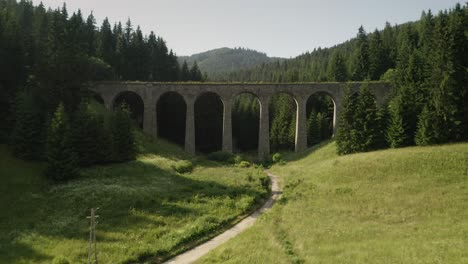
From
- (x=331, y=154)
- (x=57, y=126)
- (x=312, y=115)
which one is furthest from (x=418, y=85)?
(x=57, y=126)

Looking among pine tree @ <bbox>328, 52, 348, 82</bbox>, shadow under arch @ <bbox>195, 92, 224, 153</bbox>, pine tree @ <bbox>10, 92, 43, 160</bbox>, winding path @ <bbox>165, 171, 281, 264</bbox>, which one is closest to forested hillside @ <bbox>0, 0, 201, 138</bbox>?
pine tree @ <bbox>10, 92, 43, 160</bbox>

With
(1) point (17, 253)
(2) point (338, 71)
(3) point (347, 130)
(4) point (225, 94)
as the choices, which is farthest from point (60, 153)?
(2) point (338, 71)

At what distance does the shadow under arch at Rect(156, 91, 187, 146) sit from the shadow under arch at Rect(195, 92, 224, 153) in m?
5.86

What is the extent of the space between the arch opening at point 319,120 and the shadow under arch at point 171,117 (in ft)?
100

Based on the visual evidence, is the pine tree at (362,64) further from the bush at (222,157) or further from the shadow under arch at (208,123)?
the bush at (222,157)

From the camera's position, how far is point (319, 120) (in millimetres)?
84375

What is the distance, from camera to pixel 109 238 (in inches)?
983

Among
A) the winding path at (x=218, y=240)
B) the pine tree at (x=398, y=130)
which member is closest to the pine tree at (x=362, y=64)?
the pine tree at (x=398, y=130)

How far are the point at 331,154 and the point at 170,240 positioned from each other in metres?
36.1

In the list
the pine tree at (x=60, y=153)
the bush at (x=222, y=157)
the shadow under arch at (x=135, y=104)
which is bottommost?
the bush at (x=222, y=157)

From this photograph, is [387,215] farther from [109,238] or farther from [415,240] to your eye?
[109,238]

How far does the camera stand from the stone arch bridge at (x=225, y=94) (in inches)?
2648

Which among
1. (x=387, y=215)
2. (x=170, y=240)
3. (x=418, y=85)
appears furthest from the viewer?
(x=418, y=85)

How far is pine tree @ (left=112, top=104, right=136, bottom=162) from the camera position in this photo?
47.1m
